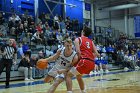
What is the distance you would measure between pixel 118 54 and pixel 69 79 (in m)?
17.6

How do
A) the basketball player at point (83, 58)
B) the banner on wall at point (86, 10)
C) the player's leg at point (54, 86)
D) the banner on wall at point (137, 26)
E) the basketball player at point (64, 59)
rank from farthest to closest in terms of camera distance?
the banner on wall at point (137, 26)
the banner on wall at point (86, 10)
the basketball player at point (64, 59)
the basketball player at point (83, 58)
the player's leg at point (54, 86)

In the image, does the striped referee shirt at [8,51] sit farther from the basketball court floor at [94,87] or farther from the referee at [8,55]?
the basketball court floor at [94,87]

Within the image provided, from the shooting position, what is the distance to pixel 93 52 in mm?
6312

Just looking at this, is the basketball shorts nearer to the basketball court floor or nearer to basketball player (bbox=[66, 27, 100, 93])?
basketball player (bbox=[66, 27, 100, 93])

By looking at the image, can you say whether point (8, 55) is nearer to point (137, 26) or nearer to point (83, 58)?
point (83, 58)

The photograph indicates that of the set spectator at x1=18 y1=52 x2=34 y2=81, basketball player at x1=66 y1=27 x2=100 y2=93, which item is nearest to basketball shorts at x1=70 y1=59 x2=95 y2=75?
basketball player at x1=66 y1=27 x2=100 y2=93

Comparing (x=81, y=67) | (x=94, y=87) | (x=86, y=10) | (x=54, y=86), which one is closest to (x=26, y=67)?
(x=94, y=87)

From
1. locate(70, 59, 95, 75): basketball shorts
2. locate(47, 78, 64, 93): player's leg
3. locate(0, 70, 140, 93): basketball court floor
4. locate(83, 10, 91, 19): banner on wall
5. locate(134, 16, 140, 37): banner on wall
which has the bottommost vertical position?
locate(0, 70, 140, 93): basketball court floor

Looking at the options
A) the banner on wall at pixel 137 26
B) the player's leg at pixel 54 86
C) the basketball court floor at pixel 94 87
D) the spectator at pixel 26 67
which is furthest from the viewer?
the banner on wall at pixel 137 26

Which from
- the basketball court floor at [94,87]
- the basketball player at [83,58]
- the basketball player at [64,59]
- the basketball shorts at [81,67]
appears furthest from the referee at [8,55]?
the basketball shorts at [81,67]

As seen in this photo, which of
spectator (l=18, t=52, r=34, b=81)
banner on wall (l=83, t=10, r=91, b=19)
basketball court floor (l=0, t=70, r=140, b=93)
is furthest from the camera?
banner on wall (l=83, t=10, r=91, b=19)

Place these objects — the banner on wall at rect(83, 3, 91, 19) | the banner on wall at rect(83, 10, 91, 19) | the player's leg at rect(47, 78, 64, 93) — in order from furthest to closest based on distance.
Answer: the banner on wall at rect(83, 3, 91, 19) < the banner on wall at rect(83, 10, 91, 19) < the player's leg at rect(47, 78, 64, 93)

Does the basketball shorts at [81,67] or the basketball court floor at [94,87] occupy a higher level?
the basketball shorts at [81,67]

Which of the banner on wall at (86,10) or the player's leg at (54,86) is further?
the banner on wall at (86,10)
